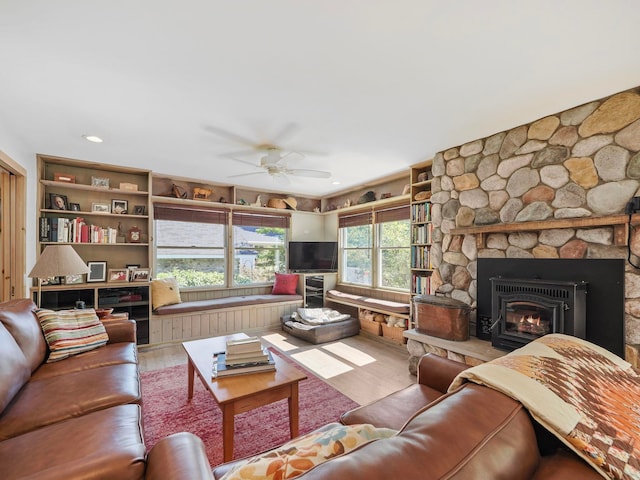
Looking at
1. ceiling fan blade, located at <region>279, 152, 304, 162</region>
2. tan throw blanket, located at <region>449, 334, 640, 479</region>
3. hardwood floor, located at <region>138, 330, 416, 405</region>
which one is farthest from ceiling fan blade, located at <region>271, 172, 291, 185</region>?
tan throw blanket, located at <region>449, 334, 640, 479</region>

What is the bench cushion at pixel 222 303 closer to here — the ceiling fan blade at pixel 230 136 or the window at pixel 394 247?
the window at pixel 394 247

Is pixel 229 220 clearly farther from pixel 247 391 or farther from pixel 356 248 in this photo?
pixel 247 391

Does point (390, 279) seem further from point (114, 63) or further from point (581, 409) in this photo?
point (114, 63)

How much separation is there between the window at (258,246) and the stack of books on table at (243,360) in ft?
10.1

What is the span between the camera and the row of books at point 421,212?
354 centimetres

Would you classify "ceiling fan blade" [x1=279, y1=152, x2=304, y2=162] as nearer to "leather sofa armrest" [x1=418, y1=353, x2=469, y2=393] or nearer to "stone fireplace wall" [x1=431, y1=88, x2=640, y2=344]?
"stone fireplace wall" [x1=431, y1=88, x2=640, y2=344]

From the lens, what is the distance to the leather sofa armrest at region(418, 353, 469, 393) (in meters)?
1.64

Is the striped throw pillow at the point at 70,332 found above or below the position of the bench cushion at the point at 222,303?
above

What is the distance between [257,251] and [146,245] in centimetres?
179

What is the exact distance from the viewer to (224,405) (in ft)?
5.33

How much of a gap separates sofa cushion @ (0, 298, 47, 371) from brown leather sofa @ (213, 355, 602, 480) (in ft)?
7.47

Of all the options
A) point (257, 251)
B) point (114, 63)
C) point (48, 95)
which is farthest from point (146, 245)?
point (114, 63)

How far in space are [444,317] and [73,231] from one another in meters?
4.48


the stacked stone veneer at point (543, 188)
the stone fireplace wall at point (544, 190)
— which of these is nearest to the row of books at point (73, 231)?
the stacked stone veneer at point (543, 188)
